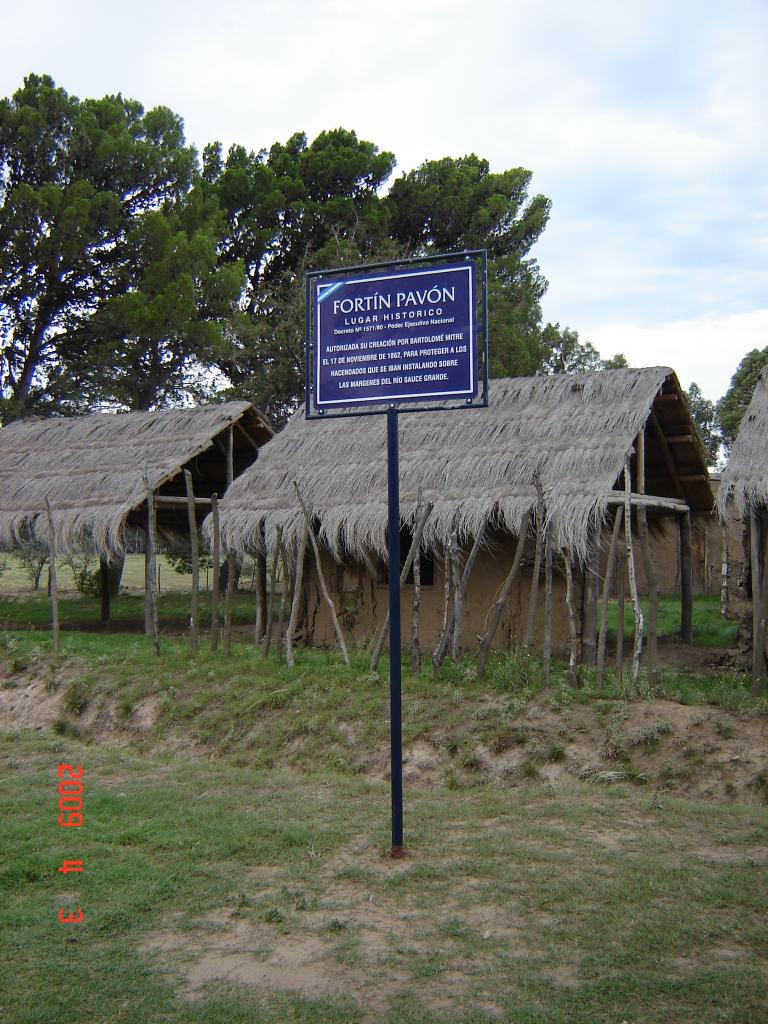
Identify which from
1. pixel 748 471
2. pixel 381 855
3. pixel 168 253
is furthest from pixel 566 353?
pixel 381 855

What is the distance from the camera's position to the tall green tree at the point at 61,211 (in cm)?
2094

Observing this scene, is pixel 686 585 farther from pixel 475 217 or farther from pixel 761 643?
pixel 475 217

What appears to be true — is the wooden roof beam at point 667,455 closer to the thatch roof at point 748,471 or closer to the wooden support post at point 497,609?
the thatch roof at point 748,471

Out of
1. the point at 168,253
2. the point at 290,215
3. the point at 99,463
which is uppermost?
the point at 290,215

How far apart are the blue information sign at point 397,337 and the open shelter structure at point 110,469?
7758 mm

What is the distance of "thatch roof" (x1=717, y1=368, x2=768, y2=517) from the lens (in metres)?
10.2

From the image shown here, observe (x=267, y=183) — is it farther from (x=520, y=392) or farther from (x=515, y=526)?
(x=515, y=526)

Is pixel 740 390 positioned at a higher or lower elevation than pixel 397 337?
higher

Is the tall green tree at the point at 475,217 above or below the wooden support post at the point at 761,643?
above

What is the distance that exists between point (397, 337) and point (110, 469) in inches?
436

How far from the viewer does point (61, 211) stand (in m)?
20.9

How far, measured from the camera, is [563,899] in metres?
4.97

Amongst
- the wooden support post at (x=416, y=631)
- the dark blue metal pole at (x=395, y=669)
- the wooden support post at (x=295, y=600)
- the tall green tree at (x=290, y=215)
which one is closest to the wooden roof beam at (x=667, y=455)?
the wooden support post at (x=416, y=631)
